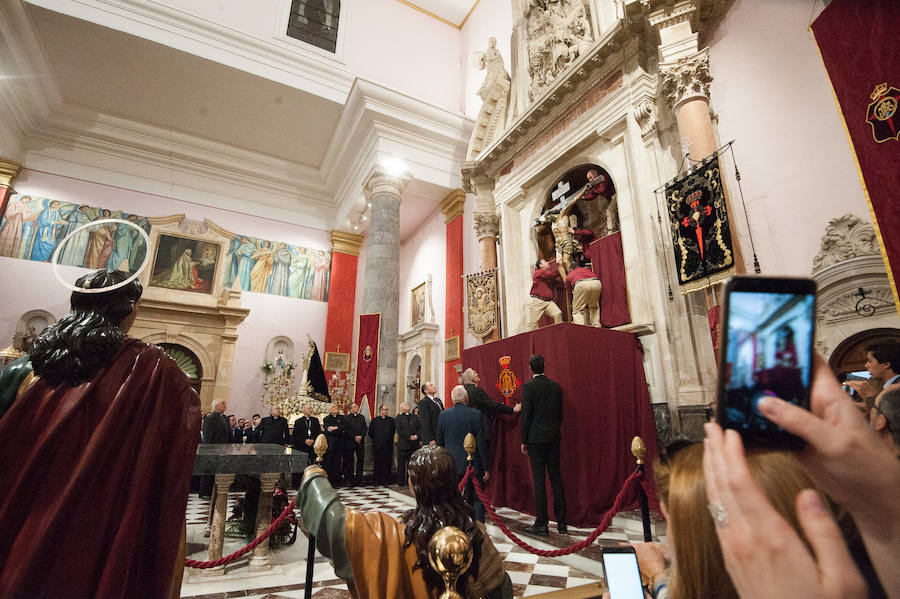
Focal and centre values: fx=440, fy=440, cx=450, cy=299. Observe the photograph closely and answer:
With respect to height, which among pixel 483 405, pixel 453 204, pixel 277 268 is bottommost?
pixel 483 405

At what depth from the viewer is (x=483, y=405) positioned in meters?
5.02

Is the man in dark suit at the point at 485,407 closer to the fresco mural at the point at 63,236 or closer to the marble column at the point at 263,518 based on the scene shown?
the marble column at the point at 263,518

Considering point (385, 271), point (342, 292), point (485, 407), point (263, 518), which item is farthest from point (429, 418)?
point (342, 292)

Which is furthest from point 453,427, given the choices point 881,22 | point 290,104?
point 290,104

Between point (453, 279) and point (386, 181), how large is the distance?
9.85ft

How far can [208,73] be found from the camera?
1140 centimetres

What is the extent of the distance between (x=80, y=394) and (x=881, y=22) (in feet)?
19.3

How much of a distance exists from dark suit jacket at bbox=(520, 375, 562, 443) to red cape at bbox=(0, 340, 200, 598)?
315 centimetres

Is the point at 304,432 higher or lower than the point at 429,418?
lower

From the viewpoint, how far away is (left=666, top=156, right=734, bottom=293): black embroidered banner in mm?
4469

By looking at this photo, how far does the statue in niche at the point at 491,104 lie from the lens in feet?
29.4

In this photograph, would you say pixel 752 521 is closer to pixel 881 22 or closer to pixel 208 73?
pixel 881 22

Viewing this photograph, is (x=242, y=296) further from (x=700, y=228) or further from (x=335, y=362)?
(x=700, y=228)

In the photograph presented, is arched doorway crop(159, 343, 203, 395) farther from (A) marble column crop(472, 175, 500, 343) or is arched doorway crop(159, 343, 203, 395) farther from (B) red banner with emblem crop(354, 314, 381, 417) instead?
(A) marble column crop(472, 175, 500, 343)
